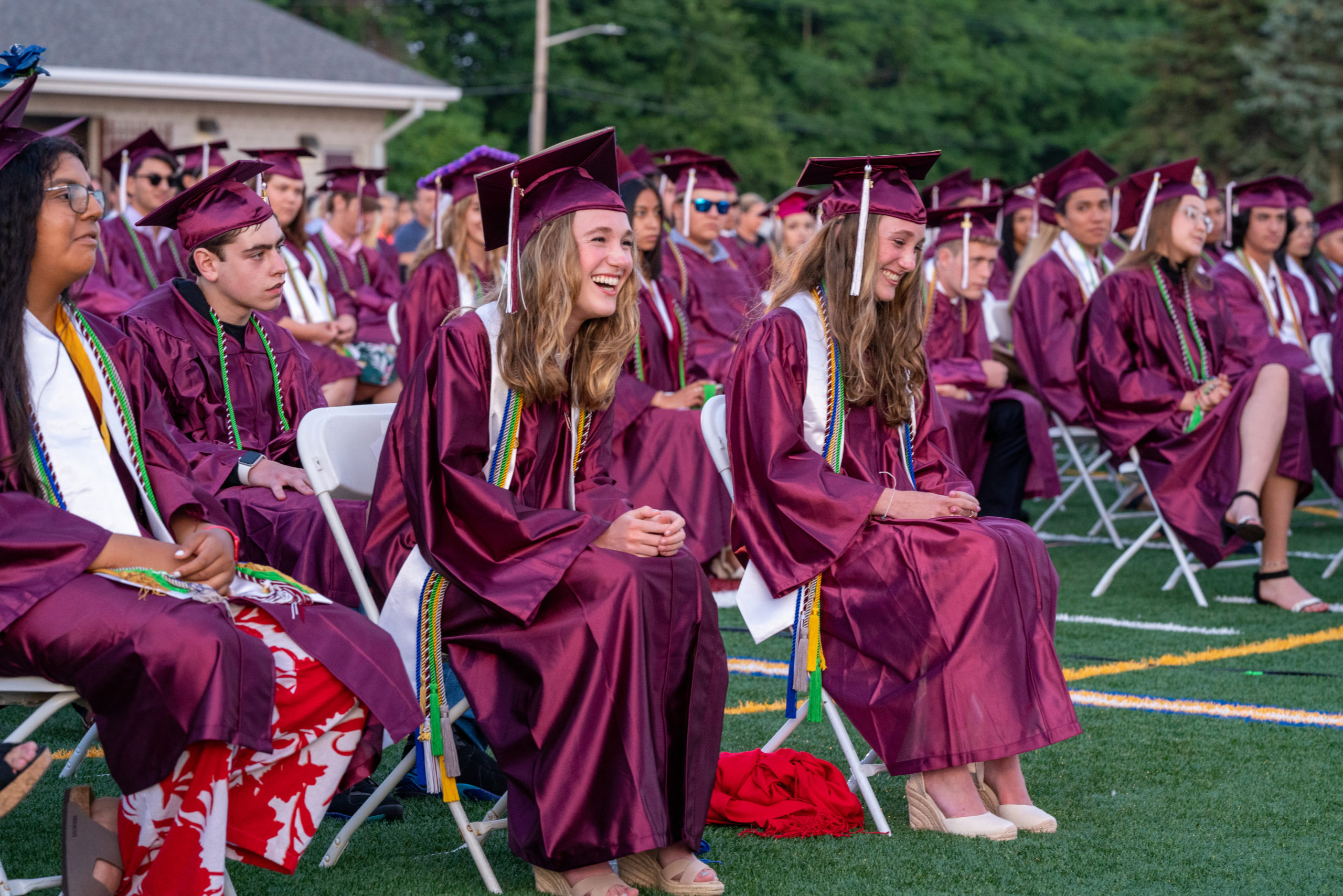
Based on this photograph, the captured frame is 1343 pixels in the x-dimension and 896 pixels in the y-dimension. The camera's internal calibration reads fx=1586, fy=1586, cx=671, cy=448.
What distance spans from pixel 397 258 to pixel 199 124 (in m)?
10.5

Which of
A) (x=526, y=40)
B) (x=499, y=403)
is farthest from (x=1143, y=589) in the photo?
(x=526, y=40)

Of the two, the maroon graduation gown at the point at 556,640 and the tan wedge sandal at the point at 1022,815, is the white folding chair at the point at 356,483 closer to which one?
the maroon graduation gown at the point at 556,640

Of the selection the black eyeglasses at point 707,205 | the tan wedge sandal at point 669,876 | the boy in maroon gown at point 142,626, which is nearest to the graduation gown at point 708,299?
the black eyeglasses at point 707,205

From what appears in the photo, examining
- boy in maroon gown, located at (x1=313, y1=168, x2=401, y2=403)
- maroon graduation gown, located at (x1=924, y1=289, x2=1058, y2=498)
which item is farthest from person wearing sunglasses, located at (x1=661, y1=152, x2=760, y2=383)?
boy in maroon gown, located at (x1=313, y1=168, x2=401, y2=403)

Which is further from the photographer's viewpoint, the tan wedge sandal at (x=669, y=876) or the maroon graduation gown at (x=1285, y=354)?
Answer: the maroon graduation gown at (x=1285, y=354)

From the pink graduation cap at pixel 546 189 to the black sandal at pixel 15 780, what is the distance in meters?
1.50

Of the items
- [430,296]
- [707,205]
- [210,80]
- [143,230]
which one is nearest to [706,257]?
[707,205]

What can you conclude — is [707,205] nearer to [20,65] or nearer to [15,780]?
[20,65]

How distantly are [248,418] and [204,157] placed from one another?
5.74m

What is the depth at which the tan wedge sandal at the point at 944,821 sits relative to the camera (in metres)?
3.94

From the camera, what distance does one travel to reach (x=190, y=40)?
2339cm

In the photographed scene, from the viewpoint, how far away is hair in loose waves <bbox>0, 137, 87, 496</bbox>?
316 cm

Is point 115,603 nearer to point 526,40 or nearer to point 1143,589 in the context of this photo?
point 1143,589

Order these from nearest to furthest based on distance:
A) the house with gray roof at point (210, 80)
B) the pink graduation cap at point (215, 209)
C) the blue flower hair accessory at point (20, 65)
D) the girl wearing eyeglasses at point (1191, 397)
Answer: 1. the blue flower hair accessory at point (20, 65)
2. the pink graduation cap at point (215, 209)
3. the girl wearing eyeglasses at point (1191, 397)
4. the house with gray roof at point (210, 80)
